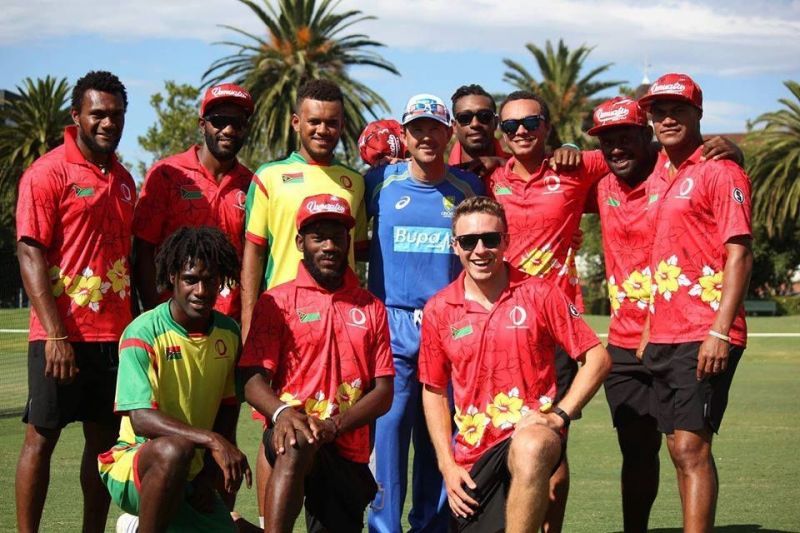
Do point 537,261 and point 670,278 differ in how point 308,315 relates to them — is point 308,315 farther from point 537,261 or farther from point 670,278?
point 670,278

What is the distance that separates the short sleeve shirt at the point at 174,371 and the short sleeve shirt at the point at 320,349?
192 millimetres

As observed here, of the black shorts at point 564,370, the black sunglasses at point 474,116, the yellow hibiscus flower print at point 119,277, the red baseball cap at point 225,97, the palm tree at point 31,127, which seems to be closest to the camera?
the yellow hibiscus flower print at point 119,277

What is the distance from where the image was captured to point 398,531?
23.4 feet

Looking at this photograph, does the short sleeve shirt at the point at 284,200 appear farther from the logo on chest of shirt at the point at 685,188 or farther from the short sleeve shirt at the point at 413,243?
the logo on chest of shirt at the point at 685,188

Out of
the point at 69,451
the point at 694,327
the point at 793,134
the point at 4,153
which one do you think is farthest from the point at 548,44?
the point at 694,327

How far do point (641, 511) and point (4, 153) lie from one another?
153 ft

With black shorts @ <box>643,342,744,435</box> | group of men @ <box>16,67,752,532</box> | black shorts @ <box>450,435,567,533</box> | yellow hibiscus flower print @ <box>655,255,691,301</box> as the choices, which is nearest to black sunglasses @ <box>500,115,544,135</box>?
group of men @ <box>16,67,752,532</box>

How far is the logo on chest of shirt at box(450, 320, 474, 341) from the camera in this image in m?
6.52

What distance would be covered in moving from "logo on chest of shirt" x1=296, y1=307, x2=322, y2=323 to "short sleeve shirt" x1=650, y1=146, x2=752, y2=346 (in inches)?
82.4

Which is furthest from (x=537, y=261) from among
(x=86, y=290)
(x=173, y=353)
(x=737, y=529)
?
(x=86, y=290)

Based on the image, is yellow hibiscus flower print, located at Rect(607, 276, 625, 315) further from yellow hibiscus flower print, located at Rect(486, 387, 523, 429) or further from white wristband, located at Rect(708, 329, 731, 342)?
yellow hibiscus flower print, located at Rect(486, 387, 523, 429)

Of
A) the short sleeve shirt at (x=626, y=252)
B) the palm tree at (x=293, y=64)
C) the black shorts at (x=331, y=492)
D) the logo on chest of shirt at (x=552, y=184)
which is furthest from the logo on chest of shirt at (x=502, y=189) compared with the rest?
the palm tree at (x=293, y=64)

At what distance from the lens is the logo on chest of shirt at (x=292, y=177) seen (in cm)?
739

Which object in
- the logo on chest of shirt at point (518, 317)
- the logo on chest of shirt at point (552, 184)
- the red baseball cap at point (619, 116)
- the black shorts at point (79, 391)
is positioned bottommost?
the black shorts at point (79, 391)
